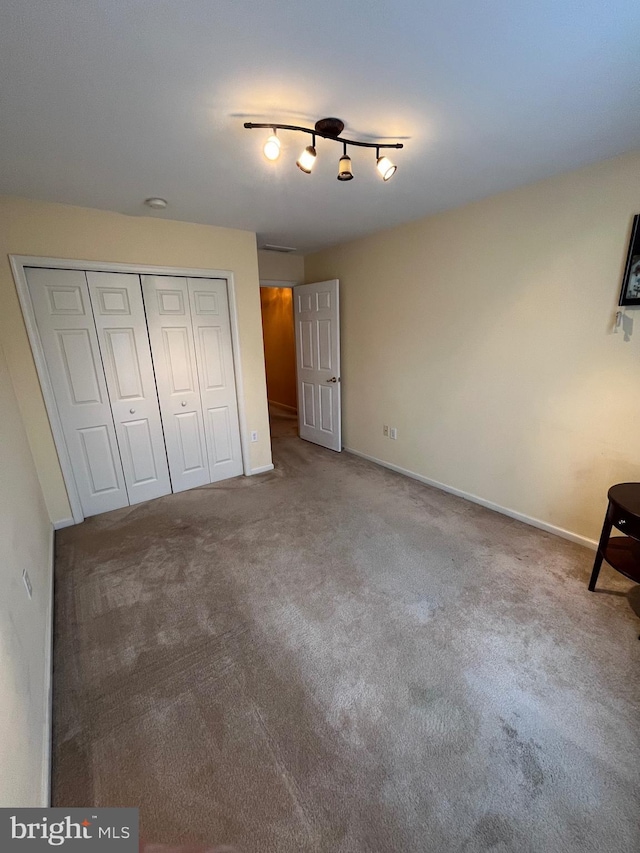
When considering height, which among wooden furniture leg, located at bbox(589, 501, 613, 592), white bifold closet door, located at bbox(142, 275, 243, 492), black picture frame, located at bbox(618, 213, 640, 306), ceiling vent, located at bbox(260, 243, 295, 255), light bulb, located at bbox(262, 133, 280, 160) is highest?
ceiling vent, located at bbox(260, 243, 295, 255)

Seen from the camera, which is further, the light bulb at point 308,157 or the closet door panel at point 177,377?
the closet door panel at point 177,377

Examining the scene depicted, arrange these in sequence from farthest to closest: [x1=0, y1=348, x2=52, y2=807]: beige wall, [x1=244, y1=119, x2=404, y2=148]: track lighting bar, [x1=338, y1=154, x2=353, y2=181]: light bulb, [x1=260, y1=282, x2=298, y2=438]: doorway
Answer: [x1=260, y1=282, x2=298, y2=438]: doorway, [x1=338, y1=154, x2=353, y2=181]: light bulb, [x1=244, y1=119, x2=404, y2=148]: track lighting bar, [x1=0, y1=348, x2=52, y2=807]: beige wall

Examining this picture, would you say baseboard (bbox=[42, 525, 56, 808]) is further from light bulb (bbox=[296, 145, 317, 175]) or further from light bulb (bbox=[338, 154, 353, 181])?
light bulb (bbox=[338, 154, 353, 181])

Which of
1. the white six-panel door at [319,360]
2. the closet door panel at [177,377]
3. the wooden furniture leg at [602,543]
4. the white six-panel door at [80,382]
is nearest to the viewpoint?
the wooden furniture leg at [602,543]

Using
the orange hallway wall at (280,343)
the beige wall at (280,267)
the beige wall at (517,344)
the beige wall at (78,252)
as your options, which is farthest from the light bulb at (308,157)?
the orange hallway wall at (280,343)

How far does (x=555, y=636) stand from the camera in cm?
171

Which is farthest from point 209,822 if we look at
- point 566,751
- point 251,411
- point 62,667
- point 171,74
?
point 251,411

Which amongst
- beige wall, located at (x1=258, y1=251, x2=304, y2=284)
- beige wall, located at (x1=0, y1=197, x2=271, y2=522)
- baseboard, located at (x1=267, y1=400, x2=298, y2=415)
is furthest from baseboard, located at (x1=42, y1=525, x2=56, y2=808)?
baseboard, located at (x1=267, y1=400, x2=298, y2=415)

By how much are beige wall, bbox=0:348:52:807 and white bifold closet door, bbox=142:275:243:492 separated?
109 centimetres

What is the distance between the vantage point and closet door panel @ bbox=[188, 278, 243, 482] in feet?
10.5

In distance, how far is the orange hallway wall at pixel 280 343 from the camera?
Result: 599 cm

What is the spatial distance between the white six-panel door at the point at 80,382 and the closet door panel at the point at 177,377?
0.44 metres

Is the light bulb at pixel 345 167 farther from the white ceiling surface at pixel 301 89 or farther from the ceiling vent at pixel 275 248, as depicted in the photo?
the ceiling vent at pixel 275 248

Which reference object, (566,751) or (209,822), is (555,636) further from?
(209,822)
